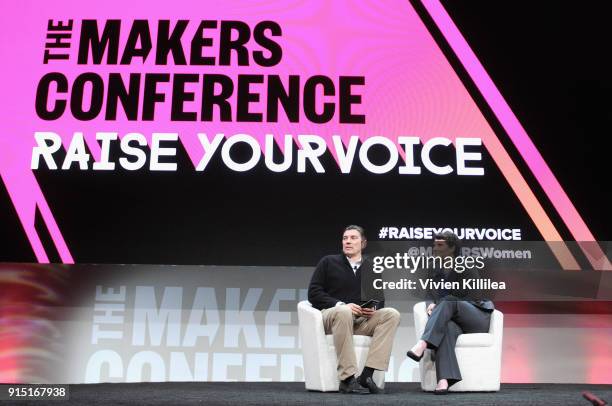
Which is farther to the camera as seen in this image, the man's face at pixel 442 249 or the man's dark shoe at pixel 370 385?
the man's face at pixel 442 249

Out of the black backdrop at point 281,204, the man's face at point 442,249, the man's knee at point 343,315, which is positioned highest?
the black backdrop at point 281,204

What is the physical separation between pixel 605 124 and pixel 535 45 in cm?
80

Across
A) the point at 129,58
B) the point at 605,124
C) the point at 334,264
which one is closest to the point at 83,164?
the point at 129,58

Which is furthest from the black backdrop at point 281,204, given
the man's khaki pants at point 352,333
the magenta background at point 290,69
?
the man's khaki pants at point 352,333

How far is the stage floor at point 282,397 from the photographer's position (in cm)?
316

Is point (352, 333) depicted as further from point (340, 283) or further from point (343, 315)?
point (340, 283)

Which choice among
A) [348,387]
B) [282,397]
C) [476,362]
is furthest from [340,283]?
[476,362]

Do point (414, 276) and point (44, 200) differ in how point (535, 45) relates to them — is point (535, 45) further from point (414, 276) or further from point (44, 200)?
point (44, 200)

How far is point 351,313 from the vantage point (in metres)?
3.69

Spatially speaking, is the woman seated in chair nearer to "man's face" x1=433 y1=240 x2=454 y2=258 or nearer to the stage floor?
"man's face" x1=433 y1=240 x2=454 y2=258

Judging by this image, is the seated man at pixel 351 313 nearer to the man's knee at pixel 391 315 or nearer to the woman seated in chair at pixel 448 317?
the man's knee at pixel 391 315

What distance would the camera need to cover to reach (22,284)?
5.01m

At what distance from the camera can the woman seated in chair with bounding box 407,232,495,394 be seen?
12.0ft

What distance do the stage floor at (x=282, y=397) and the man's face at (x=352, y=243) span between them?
0.81 meters
